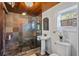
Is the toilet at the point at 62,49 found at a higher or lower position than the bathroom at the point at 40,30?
lower

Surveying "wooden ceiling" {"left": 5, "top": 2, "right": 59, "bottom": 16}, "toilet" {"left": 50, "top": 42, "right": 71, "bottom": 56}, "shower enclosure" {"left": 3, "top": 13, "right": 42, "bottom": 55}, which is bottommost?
"toilet" {"left": 50, "top": 42, "right": 71, "bottom": 56}

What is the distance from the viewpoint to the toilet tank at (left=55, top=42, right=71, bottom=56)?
1.66 m

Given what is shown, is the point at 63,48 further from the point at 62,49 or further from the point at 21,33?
the point at 21,33

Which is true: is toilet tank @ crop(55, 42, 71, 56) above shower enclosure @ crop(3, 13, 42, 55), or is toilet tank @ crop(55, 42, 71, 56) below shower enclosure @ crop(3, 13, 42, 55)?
below

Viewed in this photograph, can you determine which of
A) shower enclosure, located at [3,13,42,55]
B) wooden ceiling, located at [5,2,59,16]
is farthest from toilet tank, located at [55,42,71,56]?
wooden ceiling, located at [5,2,59,16]

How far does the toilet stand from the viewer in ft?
5.46

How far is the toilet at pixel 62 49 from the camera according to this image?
65.5 inches

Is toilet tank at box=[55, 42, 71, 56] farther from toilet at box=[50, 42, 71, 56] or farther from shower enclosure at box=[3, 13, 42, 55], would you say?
shower enclosure at box=[3, 13, 42, 55]

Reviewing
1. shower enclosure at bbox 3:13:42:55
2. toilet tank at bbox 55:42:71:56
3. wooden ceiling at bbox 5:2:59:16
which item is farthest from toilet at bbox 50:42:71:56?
wooden ceiling at bbox 5:2:59:16

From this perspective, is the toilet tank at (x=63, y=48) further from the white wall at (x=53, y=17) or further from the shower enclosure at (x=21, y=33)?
the shower enclosure at (x=21, y=33)

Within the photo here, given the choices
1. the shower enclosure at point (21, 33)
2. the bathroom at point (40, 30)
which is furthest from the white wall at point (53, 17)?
the shower enclosure at point (21, 33)

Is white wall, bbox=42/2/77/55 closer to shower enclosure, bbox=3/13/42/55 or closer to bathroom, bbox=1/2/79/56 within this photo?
bathroom, bbox=1/2/79/56

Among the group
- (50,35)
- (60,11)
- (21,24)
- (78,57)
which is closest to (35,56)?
(50,35)

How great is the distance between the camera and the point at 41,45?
68.1 inches
